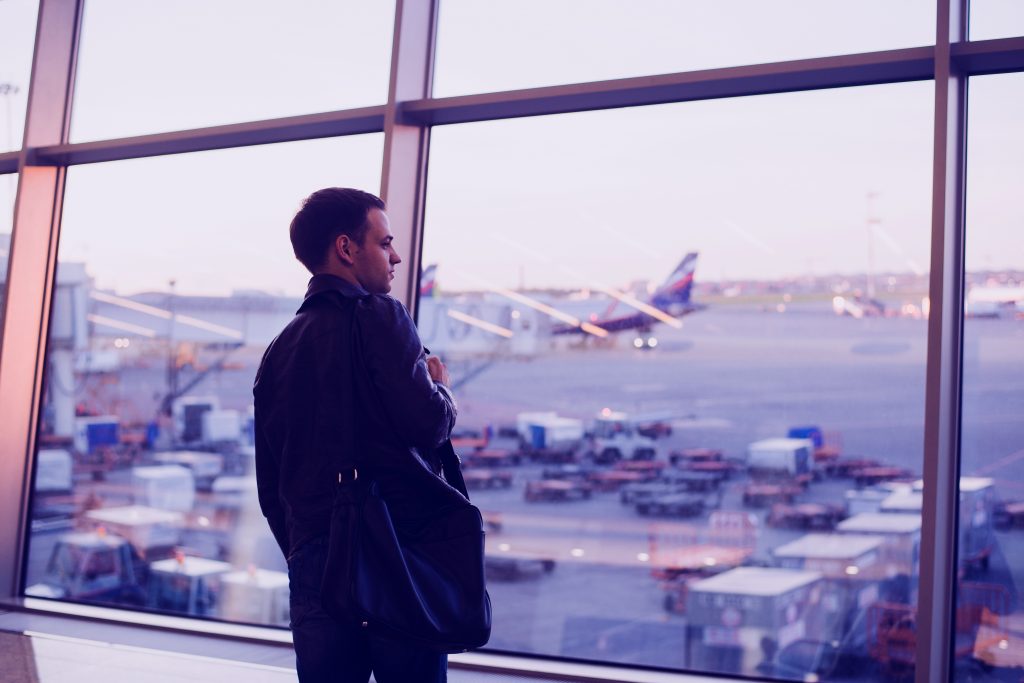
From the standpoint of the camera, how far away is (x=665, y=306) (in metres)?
4.12

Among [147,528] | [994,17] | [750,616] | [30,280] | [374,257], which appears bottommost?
[750,616]

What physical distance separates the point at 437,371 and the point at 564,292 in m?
2.81

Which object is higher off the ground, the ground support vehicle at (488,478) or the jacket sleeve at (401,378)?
the jacket sleeve at (401,378)

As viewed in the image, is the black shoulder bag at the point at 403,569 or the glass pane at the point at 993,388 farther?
the glass pane at the point at 993,388

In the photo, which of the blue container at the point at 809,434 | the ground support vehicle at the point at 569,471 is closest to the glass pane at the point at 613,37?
the blue container at the point at 809,434

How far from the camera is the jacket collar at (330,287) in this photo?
142 cm

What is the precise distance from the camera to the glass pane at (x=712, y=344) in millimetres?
3207

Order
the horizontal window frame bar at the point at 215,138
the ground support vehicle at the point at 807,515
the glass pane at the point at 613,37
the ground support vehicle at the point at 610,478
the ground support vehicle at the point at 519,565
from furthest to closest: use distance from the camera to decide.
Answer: the ground support vehicle at the point at 519,565 < the ground support vehicle at the point at 610,478 < the ground support vehicle at the point at 807,515 < the horizontal window frame bar at the point at 215,138 < the glass pane at the point at 613,37

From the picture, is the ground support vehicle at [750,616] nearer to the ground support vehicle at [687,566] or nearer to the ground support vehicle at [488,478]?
the ground support vehicle at [687,566]

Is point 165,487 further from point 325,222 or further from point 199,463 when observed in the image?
point 325,222

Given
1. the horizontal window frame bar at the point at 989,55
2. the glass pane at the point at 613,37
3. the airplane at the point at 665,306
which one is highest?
the glass pane at the point at 613,37

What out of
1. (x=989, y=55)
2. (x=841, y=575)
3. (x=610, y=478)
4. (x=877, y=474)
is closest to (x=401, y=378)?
(x=989, y=55)

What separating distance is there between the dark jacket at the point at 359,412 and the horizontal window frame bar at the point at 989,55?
1593 millimetres

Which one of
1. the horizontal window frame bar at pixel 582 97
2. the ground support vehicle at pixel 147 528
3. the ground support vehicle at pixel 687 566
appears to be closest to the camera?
the horizontal window frame bar at pixel 582 97
